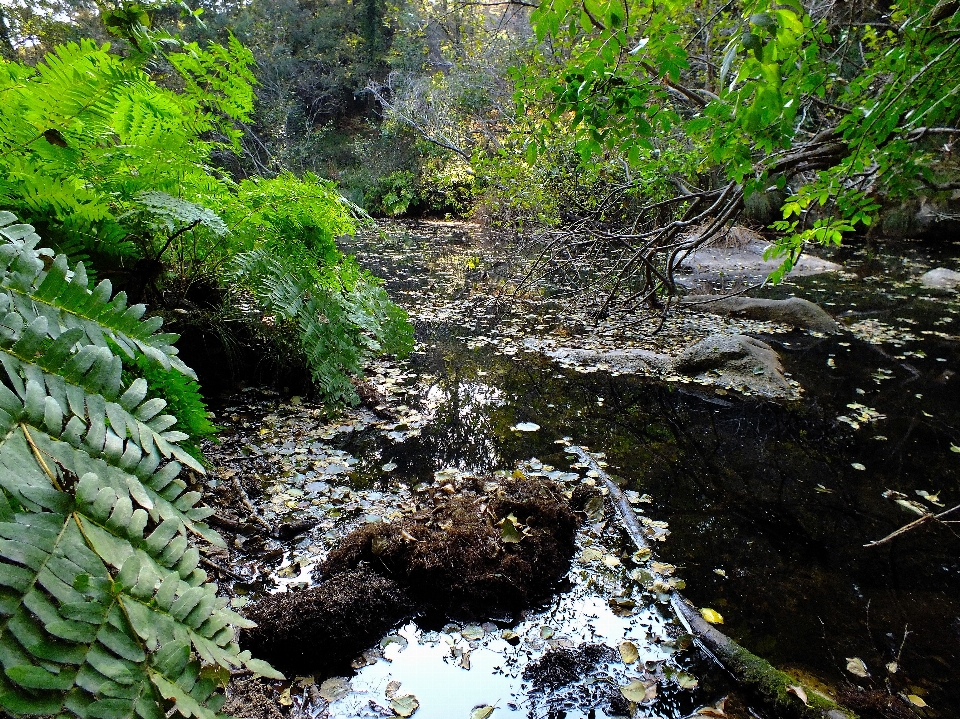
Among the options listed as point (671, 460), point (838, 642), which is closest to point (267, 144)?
point (671, 460)

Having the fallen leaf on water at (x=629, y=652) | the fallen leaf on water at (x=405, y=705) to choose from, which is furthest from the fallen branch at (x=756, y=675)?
the fallen leaf on water at (x=405, y=705)

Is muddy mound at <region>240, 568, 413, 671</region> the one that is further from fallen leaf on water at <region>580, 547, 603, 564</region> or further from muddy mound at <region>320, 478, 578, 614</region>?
fallen leaf on water at <region>580, 547, 603, 564</region>

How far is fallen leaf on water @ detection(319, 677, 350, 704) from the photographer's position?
1.69m

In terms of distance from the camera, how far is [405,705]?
5.53 feet

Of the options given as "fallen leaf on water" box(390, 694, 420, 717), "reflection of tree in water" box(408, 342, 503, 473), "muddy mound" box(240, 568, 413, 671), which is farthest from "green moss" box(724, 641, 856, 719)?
"reflection of tree in water" box(408, 342, 503, 473)

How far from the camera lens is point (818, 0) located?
4.94 m

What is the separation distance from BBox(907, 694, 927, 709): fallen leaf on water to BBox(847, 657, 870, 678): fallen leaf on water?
0.11 metres

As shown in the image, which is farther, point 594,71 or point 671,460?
point 671,460

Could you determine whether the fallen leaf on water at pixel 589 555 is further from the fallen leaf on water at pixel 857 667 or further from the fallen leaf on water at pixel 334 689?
the fallen leaf on water at pixel 334 689

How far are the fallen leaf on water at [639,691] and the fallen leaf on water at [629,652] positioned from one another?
85 millimetres

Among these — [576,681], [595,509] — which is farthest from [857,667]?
[595,509]

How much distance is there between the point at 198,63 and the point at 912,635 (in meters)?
3.99

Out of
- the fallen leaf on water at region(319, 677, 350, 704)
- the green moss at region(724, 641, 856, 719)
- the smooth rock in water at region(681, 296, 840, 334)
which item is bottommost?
the smooth rock in water at region(681, 296, 840, 334)

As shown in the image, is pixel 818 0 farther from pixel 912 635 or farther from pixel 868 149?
pixel 912 635
